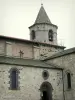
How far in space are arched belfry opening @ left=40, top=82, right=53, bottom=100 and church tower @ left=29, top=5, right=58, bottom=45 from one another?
9129 millimetres

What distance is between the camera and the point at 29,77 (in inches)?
1210

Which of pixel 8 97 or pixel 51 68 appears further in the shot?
pixel 51 68

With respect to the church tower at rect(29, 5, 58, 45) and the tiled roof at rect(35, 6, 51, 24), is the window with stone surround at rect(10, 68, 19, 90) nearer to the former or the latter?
the church tower at rect(29, 5, 58, 45)

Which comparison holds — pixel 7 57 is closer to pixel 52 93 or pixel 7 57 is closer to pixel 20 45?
pixel 20 45

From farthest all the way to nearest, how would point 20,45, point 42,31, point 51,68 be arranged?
point 42,31 < point 20,45 < point 51,68

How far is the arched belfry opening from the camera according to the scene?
3219cm

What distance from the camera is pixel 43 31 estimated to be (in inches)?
1570

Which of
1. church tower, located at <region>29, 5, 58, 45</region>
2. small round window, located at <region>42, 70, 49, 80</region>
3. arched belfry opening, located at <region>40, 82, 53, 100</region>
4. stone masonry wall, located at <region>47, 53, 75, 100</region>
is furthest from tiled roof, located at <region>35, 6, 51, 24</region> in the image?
arched belfry opening, located at <region>40, 82, 53, 100</region>

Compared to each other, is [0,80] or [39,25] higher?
[39,25]

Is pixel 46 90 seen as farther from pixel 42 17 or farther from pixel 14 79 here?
pixel 42 17

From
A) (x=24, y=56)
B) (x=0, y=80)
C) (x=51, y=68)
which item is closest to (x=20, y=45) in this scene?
(x=24, y=56)

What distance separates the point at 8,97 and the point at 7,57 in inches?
254

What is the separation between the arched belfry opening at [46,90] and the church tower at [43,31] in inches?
359

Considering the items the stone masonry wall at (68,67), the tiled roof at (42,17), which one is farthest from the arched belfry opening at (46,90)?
the tiled roof at (42,17)
